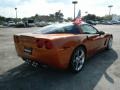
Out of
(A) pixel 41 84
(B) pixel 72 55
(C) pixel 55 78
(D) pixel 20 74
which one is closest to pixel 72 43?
(B) pixel 72 55

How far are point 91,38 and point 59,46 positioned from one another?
171cm

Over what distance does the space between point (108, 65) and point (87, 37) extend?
1.12 metres

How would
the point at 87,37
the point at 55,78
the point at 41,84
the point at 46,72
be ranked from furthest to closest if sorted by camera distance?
the point at 87,37
the point at 46,72
the point at 55,78
the point at 41,84

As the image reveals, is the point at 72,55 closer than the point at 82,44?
Yes

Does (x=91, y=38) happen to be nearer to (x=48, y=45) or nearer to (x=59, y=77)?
(x=59, y=77)

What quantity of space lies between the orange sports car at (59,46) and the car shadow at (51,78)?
32 centimetres

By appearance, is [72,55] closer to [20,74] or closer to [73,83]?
[73,83]

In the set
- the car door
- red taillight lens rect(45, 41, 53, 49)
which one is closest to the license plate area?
red taillight lens rect(45, 41, 53, 49)

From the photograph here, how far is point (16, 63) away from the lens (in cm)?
600

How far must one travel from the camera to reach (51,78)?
468 cm

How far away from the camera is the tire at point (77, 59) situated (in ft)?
15.9

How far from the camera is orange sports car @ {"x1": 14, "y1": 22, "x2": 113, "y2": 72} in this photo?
14.1ft

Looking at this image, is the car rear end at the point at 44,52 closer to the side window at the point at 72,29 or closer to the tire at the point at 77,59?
the tire at the point at 77,59

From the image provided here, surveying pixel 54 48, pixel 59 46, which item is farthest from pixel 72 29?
pixel 54 48
